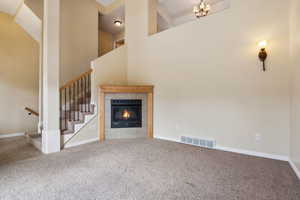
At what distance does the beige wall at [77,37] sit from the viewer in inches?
185

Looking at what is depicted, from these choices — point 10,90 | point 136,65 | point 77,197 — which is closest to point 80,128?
point 77,197

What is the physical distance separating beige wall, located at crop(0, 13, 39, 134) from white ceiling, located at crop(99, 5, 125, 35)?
2.76 m

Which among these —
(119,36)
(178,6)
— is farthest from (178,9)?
(119,36)

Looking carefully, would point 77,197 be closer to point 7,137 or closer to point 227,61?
point 227,61

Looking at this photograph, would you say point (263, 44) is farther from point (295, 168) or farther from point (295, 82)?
point (295, 168)

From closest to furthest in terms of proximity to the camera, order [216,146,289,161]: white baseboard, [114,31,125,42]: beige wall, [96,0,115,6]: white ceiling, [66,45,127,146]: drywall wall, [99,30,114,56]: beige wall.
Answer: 1. [216,146,289,161]: white baseboard
2. [66,45,127,146]: drywall wall
3. [96,0,115,6]: white ceiling
4. [99,30,114,56]: beige wall
5. [114,31,125,42]: beige wall

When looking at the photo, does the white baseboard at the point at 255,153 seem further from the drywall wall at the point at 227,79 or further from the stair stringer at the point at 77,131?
the stair stringer at the point at 77,131

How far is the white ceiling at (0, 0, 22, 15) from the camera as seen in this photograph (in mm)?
4257

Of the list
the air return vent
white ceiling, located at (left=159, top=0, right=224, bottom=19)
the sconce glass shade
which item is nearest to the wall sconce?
the sconce glass shade

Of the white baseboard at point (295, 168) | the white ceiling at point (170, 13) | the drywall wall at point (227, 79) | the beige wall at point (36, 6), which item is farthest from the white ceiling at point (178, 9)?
the white baseboard at point (295, 168)

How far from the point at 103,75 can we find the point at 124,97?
878mm

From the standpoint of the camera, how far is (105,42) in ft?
24.0

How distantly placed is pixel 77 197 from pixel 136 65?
4.01 metres

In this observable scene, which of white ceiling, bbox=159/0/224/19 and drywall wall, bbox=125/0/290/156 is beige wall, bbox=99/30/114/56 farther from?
drywall wall, bbox=125/0/290/156
